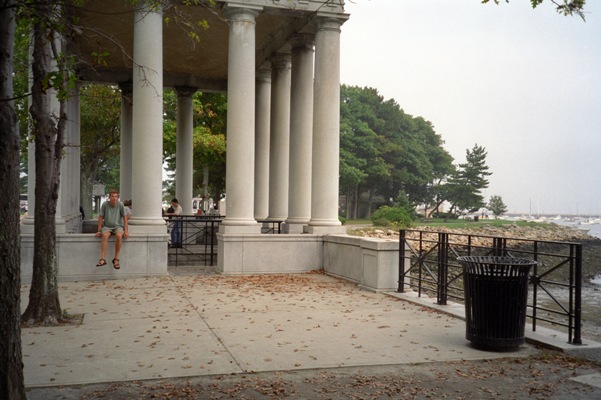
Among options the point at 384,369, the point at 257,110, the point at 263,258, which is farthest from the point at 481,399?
the point at 257,110

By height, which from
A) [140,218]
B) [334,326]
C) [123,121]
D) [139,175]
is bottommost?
[334,326]

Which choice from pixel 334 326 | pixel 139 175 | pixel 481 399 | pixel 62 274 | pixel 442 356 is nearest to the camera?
pixel 481 399

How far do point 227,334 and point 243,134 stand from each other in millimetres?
9871

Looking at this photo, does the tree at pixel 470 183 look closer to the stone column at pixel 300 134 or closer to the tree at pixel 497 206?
the tree at pixel 497 206

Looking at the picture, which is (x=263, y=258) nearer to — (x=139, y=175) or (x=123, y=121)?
(x=139, y=175)

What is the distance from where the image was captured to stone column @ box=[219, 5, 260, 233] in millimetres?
18812

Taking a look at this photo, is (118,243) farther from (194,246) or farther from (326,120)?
(194,246)

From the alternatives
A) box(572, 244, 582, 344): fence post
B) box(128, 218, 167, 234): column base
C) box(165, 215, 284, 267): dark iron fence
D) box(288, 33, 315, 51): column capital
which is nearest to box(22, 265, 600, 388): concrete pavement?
box(572, 244, 582, 344): fence post

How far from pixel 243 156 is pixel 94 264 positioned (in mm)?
5387

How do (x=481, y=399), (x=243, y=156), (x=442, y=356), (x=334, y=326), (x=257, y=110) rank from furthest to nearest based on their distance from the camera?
(x=257, y=110) < (x=243, y=156) < (x=334, y=326) < (x=442, y=356) < (x=481, y=399)

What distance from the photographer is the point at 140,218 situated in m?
17.4

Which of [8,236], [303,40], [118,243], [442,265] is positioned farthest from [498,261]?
[303,40]

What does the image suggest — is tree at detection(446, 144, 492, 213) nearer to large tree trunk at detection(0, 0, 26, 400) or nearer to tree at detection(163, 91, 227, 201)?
tree at detection(163, 91, 227, 201)

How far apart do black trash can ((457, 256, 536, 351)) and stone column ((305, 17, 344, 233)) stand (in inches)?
421
